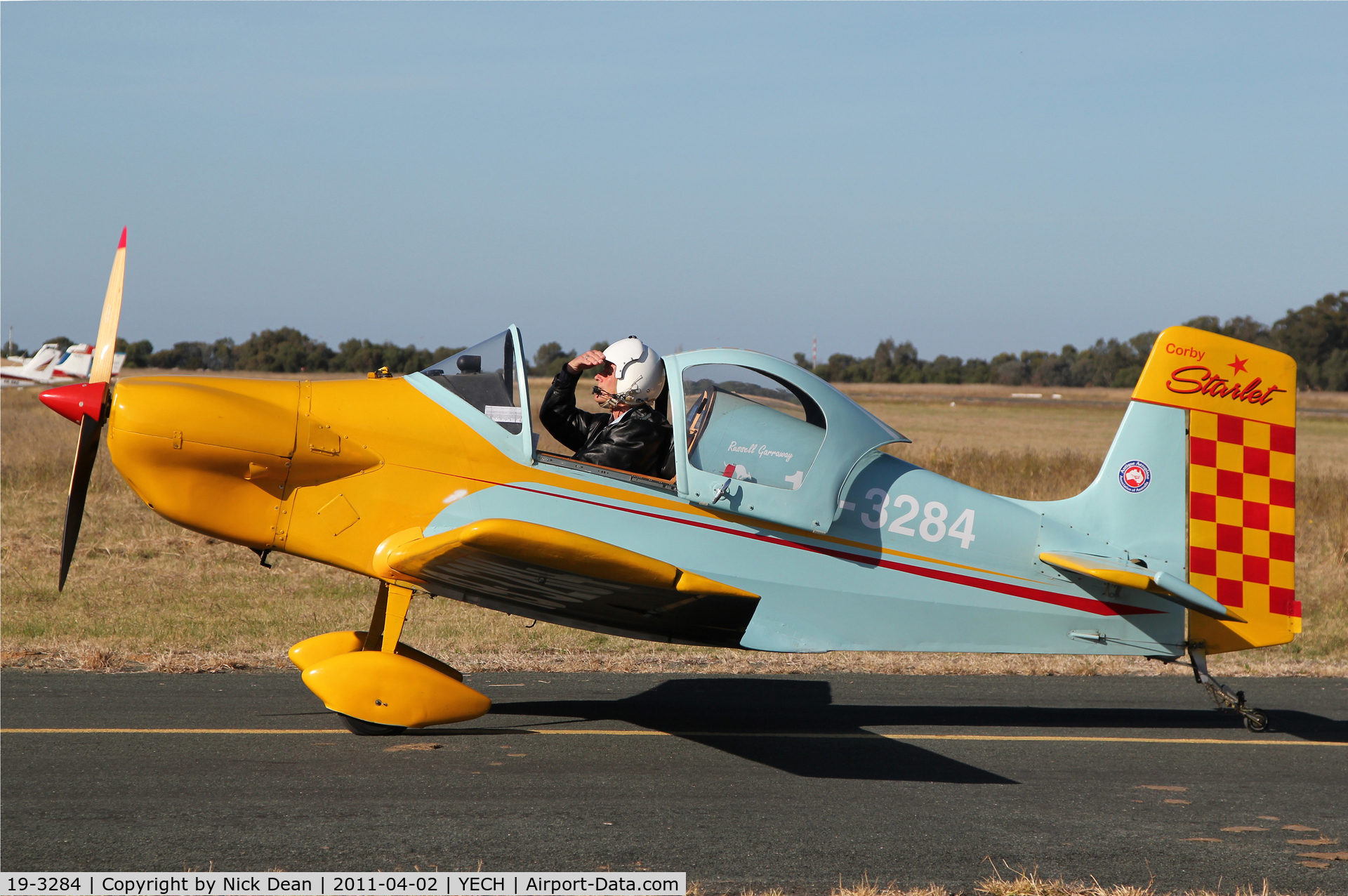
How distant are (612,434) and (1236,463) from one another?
3.97 meters

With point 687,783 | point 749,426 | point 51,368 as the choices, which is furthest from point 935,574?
point 51,368

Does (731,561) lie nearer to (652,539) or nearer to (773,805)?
(652,539)

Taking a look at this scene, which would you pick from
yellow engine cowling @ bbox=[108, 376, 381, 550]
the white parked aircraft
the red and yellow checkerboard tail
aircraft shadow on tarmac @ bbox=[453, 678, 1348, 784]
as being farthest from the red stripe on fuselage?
the white parked aircraft

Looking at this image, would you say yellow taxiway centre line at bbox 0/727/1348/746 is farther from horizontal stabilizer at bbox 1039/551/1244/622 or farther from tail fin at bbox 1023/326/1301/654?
horizontal stabilizer at bbox 1039/551/1244/622

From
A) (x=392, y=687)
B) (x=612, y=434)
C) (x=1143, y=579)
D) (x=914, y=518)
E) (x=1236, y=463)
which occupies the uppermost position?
(x=1236, y=463)

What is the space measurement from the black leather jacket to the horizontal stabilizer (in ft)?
7.96

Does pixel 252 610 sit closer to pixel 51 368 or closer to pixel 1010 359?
pixel 51 368

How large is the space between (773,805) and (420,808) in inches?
69.1

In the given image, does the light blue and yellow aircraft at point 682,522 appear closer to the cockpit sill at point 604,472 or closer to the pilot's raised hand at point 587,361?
the cockpit sill at point 604,472

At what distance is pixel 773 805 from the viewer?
501 centimetres

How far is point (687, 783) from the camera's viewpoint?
5.27 meters

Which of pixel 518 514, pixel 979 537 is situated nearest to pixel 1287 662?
pixel 979 537

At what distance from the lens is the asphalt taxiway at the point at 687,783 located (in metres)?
4.29

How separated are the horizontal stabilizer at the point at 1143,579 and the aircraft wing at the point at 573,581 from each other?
6.40 feet
